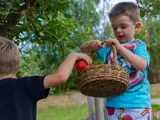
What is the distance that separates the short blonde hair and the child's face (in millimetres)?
576

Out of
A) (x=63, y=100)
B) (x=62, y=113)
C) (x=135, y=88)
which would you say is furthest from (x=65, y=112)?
(x=135, y=88)

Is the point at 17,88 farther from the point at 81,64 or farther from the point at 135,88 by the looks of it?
the point at 135,88

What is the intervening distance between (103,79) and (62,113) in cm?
706

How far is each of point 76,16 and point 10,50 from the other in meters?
12.1

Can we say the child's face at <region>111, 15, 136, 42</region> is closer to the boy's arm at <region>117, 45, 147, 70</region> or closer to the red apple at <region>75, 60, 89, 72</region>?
the boy's arm at <region>117, 45, 147, 70</region>

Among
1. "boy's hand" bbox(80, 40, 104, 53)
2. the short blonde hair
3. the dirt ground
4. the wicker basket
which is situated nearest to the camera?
the wicker basket

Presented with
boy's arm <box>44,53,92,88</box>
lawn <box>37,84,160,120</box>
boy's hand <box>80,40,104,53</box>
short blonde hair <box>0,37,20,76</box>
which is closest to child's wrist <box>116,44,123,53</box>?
boy's hand <box>80,40,104,53</box>

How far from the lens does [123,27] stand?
178 cm

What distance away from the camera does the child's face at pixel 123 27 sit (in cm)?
178

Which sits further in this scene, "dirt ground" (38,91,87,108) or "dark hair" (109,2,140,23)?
"dirt ground" (38,91,87,108)

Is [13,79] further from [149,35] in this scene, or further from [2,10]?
[149,35]

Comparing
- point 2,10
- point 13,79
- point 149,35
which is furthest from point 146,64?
point 149,35

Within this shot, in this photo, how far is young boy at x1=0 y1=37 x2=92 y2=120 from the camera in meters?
1.50

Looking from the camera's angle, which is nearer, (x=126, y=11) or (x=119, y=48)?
(x=119, y=48)
